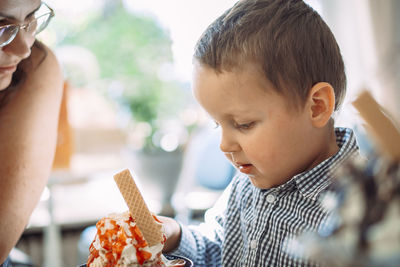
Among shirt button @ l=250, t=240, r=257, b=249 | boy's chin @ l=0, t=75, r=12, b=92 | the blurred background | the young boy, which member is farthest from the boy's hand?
the blurred background

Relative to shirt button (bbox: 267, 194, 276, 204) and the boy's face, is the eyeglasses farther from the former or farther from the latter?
shirt button (bbox: 267, 194, 276, 204)

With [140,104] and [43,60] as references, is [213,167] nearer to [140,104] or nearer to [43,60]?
[140,104]

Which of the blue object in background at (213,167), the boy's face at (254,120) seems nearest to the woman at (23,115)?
the boy's face at (254,120)

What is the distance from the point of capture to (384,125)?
0.56m

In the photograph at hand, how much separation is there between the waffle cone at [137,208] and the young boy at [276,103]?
0.22m

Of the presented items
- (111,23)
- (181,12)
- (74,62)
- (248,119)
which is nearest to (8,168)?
(248,119)

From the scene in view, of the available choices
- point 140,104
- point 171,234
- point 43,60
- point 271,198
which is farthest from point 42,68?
point 140,104

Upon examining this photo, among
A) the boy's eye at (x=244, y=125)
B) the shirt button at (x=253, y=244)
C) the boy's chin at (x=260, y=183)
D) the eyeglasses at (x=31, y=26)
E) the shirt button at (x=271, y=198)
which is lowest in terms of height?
the shirt button at (x=253, y=244)

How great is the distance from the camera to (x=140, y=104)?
3492 millimetres

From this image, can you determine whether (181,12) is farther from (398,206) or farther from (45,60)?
(398,206)

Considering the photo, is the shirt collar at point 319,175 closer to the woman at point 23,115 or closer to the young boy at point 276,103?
the young boy at point 276,103

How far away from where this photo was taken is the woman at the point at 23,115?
3.08ft

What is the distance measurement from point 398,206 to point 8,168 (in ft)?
2.82

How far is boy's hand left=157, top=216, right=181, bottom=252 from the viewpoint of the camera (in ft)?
2.98
